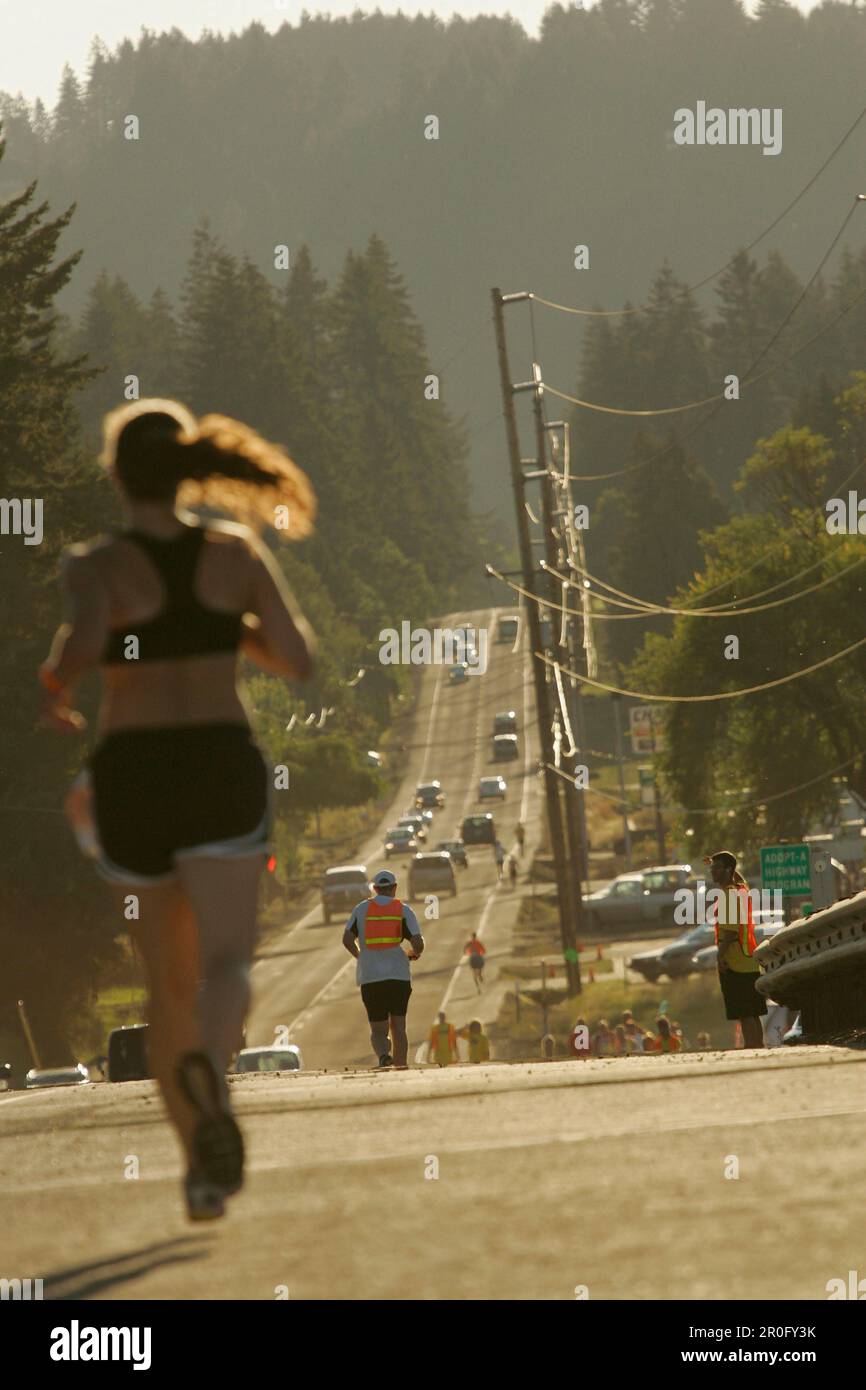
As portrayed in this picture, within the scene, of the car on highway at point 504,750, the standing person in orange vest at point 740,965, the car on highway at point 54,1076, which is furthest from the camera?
the car on highway at point 504,750

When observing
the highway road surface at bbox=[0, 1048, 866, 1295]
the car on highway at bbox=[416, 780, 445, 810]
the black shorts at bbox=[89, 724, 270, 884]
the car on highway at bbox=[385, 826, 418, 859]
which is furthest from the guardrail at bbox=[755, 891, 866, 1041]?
the car on highway at bbox=[416, 780, 445, 810]

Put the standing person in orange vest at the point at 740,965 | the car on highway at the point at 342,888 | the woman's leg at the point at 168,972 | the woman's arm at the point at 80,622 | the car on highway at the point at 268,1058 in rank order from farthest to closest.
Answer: the car on highway at the point at 342,888 < the car on highway at the point at 268,1058 < the standing person in orange vest at the point at 740,965 < the woman's leg at the point at 168,972 < the woman's arm at the point at 80,622

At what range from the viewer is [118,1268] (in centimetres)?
665

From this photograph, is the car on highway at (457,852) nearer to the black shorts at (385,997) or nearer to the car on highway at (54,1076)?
the car on highway at (54,1076)

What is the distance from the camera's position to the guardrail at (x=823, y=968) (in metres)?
17.5

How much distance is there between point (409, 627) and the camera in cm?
13700

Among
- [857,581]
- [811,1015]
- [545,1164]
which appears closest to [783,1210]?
[545,1164]

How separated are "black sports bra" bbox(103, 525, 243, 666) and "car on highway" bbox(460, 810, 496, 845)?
8612cm

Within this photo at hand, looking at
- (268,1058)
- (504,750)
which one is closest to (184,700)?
(268,1058)

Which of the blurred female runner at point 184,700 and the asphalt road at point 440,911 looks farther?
the asphalt road at point 440,911

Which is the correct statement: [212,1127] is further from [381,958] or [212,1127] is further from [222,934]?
[381,958]

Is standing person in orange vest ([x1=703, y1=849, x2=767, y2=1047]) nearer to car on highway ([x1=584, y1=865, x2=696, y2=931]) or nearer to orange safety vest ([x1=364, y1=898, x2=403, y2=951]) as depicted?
orange safety vest ([x1=364, y1=898, x2=403, y2=951])

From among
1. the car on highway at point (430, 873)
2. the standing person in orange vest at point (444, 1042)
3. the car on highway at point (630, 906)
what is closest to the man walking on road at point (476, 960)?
the car on highway at point (630, 906)

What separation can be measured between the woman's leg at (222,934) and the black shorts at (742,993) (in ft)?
41.8
